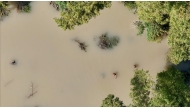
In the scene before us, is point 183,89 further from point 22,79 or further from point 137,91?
point 22,79

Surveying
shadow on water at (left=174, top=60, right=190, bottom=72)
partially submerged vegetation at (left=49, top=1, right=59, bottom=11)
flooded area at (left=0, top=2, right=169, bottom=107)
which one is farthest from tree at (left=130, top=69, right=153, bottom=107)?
partially submerged vegetation at (left=49, top=1, right=59, bottom=11)

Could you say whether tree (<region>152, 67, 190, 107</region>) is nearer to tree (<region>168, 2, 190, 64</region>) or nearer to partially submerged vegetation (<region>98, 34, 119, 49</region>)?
tree (<region>168, 2, 190, 64</region>)

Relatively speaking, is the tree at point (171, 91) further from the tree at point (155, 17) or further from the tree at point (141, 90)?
the tree at point (155, 17)

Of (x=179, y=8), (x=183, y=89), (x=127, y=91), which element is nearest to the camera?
(x=179, y=8)

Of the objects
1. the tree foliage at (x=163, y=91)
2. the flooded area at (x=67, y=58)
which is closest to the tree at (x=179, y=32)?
the tree foliage at (x=163, y=91)

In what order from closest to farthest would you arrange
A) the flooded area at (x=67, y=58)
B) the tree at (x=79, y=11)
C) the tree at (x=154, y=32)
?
the tree at (x=79, y=11), the tree at (x=154, y=32), the flooded area at (x=67, y=58)

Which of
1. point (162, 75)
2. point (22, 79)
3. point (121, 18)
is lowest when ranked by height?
point (162, 75)

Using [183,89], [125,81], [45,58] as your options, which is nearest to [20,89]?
[45,58]
